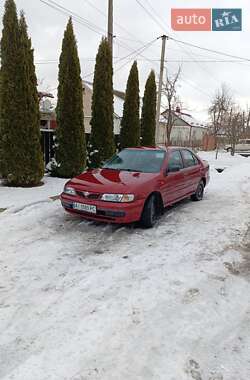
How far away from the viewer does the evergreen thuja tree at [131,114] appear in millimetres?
14828

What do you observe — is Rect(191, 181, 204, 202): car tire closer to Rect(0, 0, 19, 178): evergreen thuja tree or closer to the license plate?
the license plate

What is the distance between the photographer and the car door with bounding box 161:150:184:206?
6.68 meters

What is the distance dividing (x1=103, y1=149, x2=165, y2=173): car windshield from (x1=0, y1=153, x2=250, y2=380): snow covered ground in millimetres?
1236

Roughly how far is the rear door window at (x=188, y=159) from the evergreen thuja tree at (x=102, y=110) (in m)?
4.86

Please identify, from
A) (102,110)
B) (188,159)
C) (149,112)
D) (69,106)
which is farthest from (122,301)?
(149,112)

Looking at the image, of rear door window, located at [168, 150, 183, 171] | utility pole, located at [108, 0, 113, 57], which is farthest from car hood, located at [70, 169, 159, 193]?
utility pole, located at [108, 0, 113, 57]

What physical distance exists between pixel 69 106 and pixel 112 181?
221 inches

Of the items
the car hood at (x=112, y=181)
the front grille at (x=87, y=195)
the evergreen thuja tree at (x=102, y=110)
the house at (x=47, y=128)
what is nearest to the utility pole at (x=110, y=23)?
the evergreen thuja tree at (x=102, y=110)

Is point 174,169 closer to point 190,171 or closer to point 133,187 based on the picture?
point 190,171

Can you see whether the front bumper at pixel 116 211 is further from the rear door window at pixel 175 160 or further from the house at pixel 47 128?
the house at pixel 47 128

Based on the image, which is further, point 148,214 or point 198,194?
point 198,194

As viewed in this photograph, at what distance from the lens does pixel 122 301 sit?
3494 mm

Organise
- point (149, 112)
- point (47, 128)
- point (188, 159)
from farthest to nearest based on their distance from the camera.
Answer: point (149, 112), point (47, 128), point (188, 159)

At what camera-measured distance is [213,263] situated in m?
4.60
